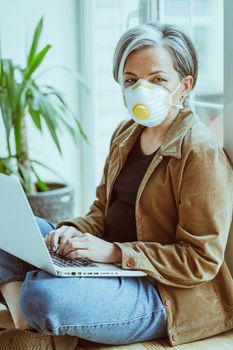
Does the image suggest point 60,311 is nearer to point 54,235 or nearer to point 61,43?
point 54,235

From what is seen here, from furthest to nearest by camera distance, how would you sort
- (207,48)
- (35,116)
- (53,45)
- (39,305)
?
1. (53,45)
2. (35,116)
3. (207,48)
4. (39,305)

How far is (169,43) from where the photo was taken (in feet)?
6.89

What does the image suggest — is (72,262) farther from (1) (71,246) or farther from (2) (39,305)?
(2) (39,305)

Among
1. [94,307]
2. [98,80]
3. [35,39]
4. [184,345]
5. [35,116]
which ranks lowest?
[184,345]

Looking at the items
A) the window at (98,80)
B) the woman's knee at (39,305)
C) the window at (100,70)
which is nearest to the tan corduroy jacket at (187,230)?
the woman's knee at (39,305)

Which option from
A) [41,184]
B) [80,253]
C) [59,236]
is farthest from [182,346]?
[41,184]

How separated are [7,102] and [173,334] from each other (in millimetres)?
1511

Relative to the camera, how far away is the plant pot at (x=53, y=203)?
10.7ft

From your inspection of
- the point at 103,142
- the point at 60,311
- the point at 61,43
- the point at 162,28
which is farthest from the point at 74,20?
the point at 60,311

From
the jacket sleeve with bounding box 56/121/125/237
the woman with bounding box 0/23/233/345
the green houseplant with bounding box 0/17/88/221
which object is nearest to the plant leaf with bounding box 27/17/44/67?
the green houseplant with bounding box 0/17/88/221

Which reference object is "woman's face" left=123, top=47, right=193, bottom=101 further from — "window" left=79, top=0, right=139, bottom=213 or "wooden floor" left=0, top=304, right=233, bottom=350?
"window" left=79, top=0, right=139, bottom=213

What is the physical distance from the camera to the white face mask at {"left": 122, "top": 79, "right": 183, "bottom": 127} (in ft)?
6.84

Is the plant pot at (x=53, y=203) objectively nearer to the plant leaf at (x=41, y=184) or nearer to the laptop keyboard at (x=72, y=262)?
the plant leaf at (x=41, y=184)

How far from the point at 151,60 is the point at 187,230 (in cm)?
52
